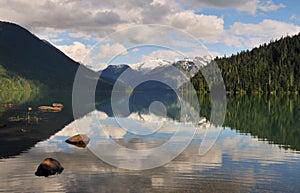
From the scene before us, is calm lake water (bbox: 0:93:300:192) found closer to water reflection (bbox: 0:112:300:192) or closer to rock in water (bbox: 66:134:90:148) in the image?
water reflection (bbox: 0:112:300:192)

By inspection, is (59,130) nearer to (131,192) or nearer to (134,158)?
(134,158)

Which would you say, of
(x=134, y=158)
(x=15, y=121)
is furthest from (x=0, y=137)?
(x=134, y=158)

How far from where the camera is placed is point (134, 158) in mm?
34188

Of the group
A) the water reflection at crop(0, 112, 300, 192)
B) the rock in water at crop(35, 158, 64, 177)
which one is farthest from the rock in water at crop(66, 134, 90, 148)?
the rock in water at crop(35, 158, 64, 177)

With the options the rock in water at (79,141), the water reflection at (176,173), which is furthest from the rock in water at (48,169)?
the rock in water at (79,141)

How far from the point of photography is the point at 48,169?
2734 cm

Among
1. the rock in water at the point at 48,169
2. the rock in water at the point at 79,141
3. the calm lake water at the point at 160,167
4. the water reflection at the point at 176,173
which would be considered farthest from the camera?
the rock in water at the point at 79,141

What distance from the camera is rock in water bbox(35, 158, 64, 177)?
88.7ft

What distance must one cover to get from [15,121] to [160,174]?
49833 millimetres

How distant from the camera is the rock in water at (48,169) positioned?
27031 millimetres

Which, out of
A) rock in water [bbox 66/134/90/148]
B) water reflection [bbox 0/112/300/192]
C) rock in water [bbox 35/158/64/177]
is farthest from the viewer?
rock in water [bbox 66/134/90/148]

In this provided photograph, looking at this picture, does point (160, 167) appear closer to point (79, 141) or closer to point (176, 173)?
point (176, 173)

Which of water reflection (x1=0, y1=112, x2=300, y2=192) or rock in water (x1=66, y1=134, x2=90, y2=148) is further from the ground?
rock in water (x1=66, y1=134, x2=90, y2=148)

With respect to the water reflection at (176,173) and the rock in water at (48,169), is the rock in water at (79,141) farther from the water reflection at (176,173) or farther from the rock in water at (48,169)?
the rock in water at (48,169)
